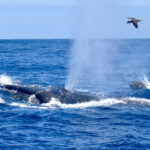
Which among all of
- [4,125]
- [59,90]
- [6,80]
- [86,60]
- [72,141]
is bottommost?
[72,141]

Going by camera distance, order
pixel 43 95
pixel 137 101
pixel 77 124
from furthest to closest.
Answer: pixel 137 101, pixel 43 95, pixel 77 124

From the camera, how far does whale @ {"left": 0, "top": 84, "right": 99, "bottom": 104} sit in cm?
3319

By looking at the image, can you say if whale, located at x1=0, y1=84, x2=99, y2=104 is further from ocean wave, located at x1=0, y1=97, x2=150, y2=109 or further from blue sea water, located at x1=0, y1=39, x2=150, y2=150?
blue sea water, located at x1=0, y1=39, x2=150, y2=150

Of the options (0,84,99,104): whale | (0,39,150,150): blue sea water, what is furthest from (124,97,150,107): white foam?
(0,84,99,104): whale

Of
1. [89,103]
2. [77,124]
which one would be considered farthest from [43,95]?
[77,124]

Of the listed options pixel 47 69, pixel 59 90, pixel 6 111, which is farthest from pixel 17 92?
pixel 47 69

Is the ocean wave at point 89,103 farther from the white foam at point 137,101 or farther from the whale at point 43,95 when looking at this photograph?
the whale at point 43,95

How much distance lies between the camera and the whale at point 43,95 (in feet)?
109

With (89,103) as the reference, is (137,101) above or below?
above

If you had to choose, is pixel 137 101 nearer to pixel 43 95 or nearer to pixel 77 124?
pixel 43 95

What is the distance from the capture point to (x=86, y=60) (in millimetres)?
84938

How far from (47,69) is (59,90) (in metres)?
31.7

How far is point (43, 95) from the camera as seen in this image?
110 ft

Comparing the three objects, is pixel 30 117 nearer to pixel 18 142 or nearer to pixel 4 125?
pixel 4 125
